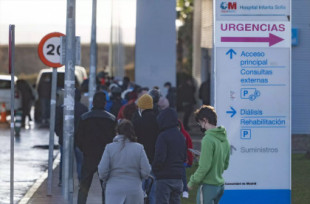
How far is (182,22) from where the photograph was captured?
6303 cm

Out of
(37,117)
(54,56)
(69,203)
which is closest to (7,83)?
(37,117)

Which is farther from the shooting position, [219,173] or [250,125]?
[250,125]

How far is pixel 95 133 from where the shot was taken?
12461 millimetres

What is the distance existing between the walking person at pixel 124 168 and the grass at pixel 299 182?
193 inches

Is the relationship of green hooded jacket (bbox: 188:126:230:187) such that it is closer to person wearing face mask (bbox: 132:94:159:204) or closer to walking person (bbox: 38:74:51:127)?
person wearing face mask (bbox: 132:94:159:204)

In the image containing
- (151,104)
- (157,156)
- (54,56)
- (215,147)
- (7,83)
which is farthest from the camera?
(7,83)

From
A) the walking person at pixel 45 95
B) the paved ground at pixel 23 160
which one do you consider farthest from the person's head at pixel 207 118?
the walking person at pixel 45 95

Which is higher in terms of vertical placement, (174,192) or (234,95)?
(234,95)

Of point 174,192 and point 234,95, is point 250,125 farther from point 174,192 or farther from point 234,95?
point 174,192

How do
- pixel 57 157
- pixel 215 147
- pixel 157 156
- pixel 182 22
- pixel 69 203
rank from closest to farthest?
pixel 215 147 → pixel 157 156 → pixel 69 203 → pixel 57 157 → pixel 182 22

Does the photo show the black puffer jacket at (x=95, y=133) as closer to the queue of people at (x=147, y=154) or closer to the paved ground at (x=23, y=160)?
the queue of people at (x=147, y=154)

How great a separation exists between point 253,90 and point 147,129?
1.45 m

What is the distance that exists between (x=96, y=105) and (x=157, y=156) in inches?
66.0

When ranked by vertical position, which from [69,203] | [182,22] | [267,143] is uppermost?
[182,22]
